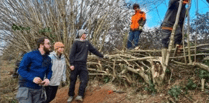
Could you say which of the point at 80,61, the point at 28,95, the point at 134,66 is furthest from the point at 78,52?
the point at 28,95

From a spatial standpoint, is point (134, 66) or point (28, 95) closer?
point (28, 95)

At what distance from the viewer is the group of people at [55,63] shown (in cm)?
275

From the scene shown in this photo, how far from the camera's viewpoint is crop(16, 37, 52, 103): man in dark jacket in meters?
2.70

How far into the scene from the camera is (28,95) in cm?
276

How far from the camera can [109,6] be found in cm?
691

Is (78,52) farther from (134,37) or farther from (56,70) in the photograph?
(134,37)

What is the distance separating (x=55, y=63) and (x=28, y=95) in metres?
1.14

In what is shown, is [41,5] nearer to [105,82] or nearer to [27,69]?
[105,82]

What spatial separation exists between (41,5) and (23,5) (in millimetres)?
670

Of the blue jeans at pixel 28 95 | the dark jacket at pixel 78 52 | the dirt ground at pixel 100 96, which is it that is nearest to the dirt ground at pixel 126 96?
the dirt ground at pixel 100 96

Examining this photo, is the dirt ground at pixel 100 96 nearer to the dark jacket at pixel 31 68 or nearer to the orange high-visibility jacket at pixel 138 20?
the dark jacket at pixel 31 68

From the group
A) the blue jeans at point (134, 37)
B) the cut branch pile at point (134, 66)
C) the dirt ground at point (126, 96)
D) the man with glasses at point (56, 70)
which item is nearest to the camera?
the dirt ground at point (126, 96)

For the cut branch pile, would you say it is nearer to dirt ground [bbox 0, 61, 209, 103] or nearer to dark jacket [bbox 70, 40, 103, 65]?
dirt ground [bbox 0, 61, 209, 103]

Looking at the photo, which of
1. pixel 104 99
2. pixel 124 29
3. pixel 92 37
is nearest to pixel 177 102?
pixel 104 99
